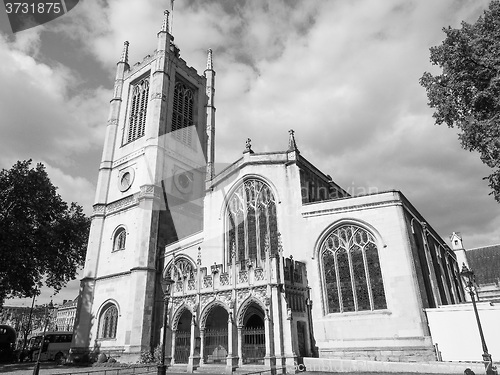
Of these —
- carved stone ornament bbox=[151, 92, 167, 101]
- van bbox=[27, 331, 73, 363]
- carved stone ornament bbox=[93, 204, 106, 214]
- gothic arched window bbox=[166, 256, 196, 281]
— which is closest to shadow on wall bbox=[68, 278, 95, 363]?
carved stone ornament bbox=[93, 204, 106, 214]

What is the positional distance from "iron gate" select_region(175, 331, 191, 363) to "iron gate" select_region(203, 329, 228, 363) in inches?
50.5

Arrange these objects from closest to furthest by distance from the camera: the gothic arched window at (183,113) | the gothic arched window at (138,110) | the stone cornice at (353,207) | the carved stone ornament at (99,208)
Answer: the stone cornice at (353,207) < the carved stone ornament at (99,208) < the gothic arched window at (138,110) < the gothic arched window at (183,113)

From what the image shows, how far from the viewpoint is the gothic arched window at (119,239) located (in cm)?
3124

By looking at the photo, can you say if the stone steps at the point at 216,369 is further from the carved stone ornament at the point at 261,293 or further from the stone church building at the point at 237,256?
the carved stone ornament at the point at 261,293

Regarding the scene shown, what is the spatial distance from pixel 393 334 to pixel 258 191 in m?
12.7

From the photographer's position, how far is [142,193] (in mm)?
30797

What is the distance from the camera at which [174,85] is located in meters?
39.1

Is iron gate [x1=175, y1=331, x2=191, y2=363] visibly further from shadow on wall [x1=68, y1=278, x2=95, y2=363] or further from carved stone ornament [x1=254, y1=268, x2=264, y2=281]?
shadow on wall [x1=68, y1=278, x2=95, y2=363]

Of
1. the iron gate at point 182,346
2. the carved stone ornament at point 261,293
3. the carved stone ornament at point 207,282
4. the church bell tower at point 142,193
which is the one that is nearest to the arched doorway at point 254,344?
the carved stone ornament at point 261,293

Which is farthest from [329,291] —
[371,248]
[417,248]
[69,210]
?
[69,210]

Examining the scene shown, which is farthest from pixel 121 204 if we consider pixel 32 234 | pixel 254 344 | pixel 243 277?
pixel 254 344

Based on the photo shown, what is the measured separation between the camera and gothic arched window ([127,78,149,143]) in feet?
120

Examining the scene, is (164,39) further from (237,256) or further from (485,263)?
(485,263)

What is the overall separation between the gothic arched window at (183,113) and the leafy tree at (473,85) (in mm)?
26635
